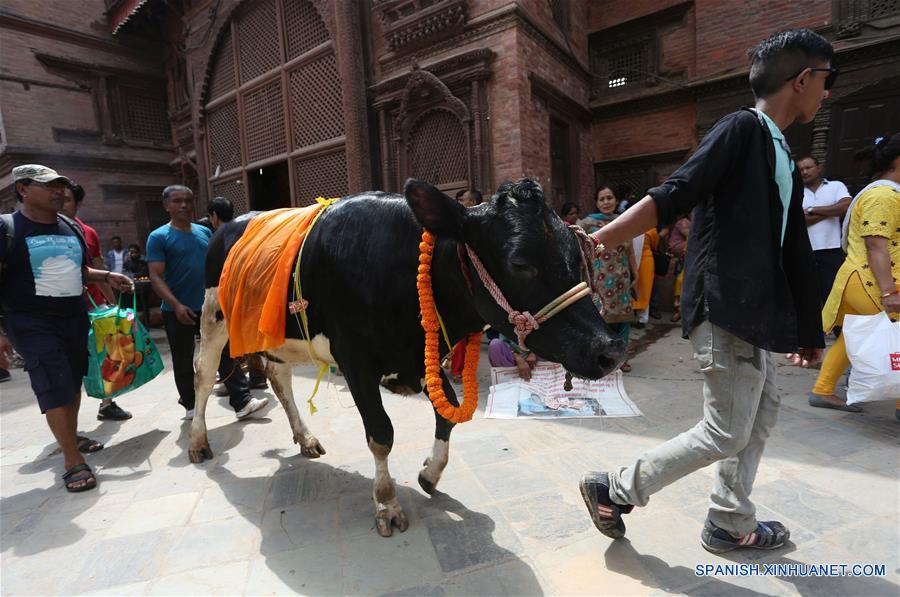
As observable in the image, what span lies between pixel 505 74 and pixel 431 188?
19.3ft

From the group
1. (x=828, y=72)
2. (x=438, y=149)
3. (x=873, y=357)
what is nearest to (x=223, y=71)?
(x=438, y=149)

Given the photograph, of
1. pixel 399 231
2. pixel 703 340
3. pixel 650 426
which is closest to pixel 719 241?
pixel 703 340

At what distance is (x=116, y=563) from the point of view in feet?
7.07

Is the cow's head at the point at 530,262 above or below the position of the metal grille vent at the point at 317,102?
below

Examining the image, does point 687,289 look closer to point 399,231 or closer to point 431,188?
point 431,188

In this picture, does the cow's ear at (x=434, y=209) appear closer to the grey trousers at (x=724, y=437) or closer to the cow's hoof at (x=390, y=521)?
the grey trousers at (x=724, y=437)

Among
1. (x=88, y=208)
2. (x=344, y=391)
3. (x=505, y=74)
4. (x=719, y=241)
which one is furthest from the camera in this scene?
(x=88, y=208)

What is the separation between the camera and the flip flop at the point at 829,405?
351 centimetres

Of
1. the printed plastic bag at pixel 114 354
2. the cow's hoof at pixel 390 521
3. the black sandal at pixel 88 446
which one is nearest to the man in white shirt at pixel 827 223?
the cow's hoof at pixel 390 521

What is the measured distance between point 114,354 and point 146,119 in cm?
1450

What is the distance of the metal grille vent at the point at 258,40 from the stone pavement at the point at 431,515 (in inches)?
355

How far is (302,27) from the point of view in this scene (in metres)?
9.13

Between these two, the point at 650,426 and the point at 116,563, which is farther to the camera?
the point at 650,426

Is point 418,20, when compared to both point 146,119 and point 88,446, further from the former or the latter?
point 146,119
